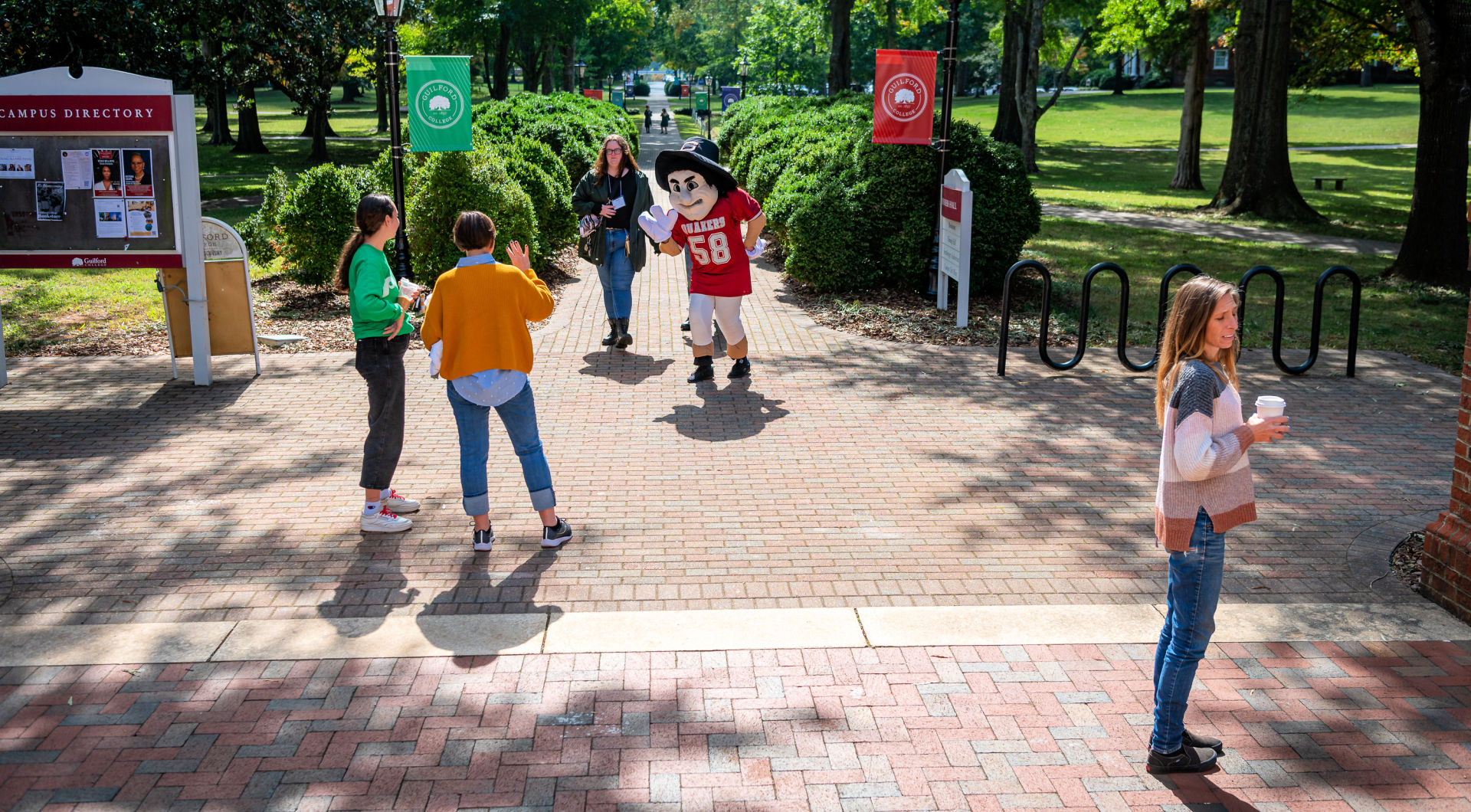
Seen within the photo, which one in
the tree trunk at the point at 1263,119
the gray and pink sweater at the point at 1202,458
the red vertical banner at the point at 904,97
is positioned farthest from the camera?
the tree trunk at the point at 1263,119

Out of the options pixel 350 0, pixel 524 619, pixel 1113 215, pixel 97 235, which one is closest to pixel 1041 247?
pixel 1113 215

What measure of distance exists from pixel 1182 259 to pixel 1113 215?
689cm

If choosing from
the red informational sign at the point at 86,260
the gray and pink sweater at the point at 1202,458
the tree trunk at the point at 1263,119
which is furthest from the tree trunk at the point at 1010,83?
the gray and pink sweater at the point at 1202,458

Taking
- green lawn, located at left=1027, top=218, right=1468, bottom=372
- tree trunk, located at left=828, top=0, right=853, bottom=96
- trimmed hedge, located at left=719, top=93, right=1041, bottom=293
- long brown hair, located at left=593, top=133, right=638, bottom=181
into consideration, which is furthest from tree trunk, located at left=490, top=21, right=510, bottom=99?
long brown hair, located at left=593, top=133, right=638, bottom=181

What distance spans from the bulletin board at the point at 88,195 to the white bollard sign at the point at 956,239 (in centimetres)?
697

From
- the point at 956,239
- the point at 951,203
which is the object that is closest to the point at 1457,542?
the point at 956,239

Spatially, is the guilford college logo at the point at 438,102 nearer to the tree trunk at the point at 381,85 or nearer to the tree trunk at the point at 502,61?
the tree trunk at the point at 381,85

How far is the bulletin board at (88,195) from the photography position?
9.21 meters

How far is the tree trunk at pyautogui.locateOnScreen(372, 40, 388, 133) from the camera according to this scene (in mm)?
36047

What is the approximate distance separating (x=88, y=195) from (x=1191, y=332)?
877cm

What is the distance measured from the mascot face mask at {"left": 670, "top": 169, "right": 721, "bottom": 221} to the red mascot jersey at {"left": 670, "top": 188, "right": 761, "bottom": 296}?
2.2 inches

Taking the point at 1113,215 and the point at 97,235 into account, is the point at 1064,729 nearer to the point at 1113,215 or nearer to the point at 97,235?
the point at 97,235

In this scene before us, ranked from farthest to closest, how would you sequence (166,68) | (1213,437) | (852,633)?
(166,68), (852,633), (1213,437)

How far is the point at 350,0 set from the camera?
91.0 feet
